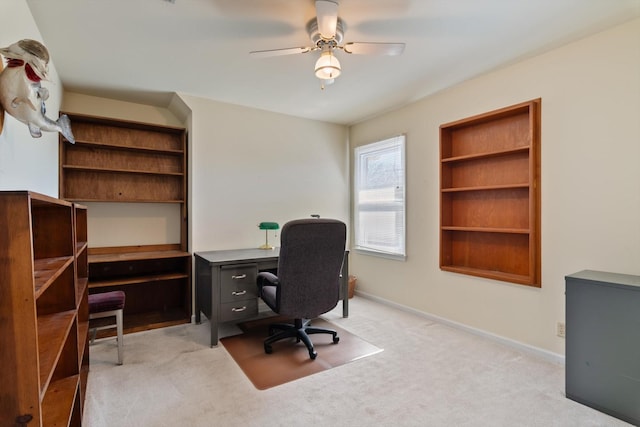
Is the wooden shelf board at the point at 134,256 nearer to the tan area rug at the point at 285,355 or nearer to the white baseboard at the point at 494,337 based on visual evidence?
the tan area rug at the point at 285,355

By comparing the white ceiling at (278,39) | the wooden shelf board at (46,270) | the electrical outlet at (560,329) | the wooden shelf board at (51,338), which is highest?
the white ceiling at (278,39)

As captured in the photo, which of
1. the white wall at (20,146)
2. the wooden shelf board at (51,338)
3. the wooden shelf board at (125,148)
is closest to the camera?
the wooden shelf board at (51,338)

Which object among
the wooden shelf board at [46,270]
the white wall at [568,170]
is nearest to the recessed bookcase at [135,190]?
the wooden shelf board at [46,270]

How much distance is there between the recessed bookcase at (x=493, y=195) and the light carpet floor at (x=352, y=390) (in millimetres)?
766

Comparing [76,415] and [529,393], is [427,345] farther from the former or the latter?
[76,415]

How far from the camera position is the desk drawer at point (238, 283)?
111 inches

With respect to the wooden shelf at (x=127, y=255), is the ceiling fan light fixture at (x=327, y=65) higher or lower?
higher

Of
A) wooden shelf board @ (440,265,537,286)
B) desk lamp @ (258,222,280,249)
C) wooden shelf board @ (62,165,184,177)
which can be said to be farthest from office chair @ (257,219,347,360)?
wooden shelf board @ (62,165,184,177)

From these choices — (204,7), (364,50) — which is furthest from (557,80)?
(204,7)

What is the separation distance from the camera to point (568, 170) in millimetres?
2355

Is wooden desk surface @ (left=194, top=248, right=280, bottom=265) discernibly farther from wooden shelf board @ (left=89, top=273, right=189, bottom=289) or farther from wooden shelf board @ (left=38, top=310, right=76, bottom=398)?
wooden shelf board @ (left=38, top=310, right=76, bottom=398)

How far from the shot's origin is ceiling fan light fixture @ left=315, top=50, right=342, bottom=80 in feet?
6.89

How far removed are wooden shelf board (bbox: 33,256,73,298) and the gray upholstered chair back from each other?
132 centimetres

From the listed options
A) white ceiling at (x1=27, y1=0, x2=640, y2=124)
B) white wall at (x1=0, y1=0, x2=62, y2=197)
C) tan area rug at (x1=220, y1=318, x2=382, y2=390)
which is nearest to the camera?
white wall at (x1=0, y1=0, x2=62, y2=197)
